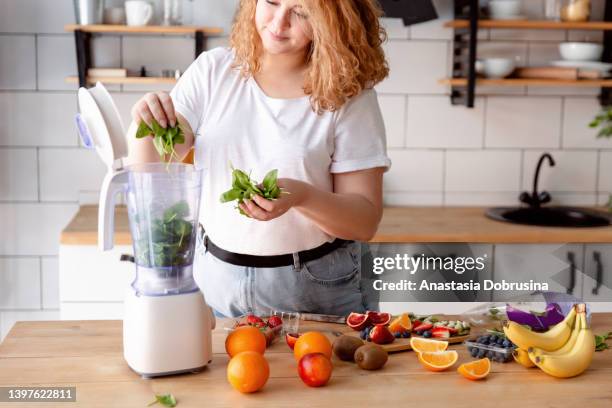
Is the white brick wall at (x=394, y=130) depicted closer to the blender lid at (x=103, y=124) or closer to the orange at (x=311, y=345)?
the blender lid at (x=103, y=124)

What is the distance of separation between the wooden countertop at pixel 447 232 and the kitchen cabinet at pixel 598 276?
8cm

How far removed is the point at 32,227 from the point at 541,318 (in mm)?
1945

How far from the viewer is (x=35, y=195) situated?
276 centimetres

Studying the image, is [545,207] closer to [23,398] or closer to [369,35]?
[369,35]

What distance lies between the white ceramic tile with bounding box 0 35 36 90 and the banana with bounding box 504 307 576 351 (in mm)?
2040

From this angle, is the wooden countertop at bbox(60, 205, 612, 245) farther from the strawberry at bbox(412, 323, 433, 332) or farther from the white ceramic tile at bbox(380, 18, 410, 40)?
the strawberry at bbox(412, 323, 433, 332)

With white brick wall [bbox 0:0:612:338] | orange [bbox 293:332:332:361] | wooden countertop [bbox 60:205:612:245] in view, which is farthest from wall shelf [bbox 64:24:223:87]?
orange [bbox 293:332:332:361]

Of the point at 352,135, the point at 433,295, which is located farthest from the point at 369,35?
the point at 433,295

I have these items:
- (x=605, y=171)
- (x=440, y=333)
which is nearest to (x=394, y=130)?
(x=605, y=171)

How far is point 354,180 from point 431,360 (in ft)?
1.60

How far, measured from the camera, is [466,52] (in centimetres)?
280

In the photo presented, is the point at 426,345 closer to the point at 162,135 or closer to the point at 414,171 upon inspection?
the point at 162,135

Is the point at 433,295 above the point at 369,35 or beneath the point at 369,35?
beneath

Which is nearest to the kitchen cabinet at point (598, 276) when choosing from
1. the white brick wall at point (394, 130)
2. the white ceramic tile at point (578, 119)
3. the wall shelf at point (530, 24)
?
the white brick wall at point (394, 130)
